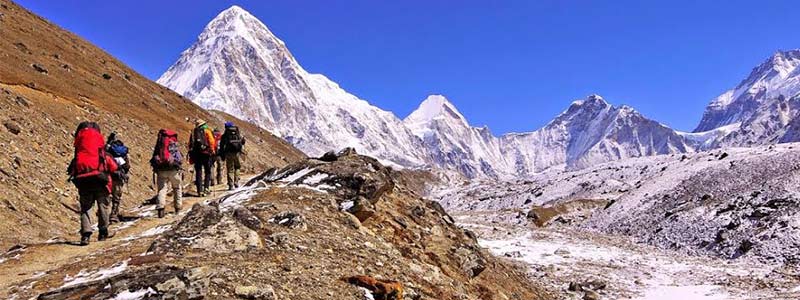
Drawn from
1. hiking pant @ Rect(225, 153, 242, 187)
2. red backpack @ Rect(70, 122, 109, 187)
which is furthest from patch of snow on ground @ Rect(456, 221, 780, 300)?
red backpack @ Rect(70, 122, 109, 187)

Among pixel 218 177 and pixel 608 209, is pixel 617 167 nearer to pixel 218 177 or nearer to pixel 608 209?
pixel 608 209

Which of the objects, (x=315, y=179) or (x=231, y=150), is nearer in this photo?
(x=315, y=179)

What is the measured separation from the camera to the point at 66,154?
29.3m

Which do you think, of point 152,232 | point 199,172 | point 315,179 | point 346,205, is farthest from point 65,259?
point 199,172

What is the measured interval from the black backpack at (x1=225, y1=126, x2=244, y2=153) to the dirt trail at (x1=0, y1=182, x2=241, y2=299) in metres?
6.90

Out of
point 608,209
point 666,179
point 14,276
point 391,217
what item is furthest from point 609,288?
point 666,179

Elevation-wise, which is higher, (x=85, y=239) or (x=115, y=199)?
(x=115, y=199)

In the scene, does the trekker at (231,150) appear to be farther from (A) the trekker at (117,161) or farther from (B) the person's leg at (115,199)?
(A) the trekker at (117,161)

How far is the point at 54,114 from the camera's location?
34875mm

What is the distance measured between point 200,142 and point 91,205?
21.7 feet

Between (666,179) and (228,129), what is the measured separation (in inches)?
1365

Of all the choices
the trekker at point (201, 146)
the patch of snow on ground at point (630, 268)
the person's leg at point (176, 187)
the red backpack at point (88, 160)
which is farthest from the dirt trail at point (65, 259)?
the patch of snow on ground at point (630, 268)

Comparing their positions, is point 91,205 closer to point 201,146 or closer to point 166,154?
point 166,154

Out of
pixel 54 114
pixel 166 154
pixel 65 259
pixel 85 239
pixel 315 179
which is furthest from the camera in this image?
pixel 54 114
